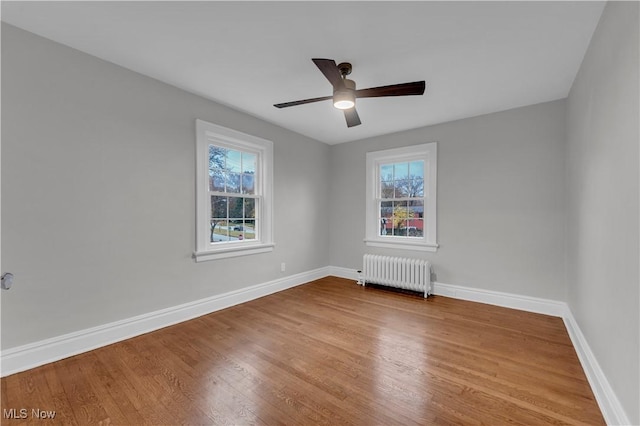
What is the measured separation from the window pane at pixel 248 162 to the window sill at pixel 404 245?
2313 millimetres

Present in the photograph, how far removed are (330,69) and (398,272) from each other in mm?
3130

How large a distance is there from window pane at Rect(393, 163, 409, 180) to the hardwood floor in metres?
2.33

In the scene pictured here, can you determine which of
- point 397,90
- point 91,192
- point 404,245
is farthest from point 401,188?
point 91,192

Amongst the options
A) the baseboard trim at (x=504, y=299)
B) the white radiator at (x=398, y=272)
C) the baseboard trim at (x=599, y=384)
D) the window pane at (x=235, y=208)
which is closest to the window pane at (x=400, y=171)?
the white radiator at (x=398, y=272)

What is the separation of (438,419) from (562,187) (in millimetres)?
3107

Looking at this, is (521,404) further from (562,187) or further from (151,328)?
(151,328)

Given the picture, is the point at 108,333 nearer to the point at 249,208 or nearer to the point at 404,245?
the point at 249,208

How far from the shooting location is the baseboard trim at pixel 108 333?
2.00 meters

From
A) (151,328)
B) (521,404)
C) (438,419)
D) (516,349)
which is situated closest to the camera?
(438,419)

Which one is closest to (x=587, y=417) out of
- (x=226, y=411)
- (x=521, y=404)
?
(x=521, y=404)

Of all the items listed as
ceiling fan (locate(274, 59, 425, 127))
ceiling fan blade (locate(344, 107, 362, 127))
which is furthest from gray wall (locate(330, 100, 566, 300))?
ceiling fan (locate(274, 59, 425, 127))

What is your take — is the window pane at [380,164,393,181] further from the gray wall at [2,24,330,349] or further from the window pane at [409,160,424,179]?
the gray wall at [2,24,330,349]

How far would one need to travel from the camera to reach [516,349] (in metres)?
2.39

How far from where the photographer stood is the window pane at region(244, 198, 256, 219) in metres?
3.83
